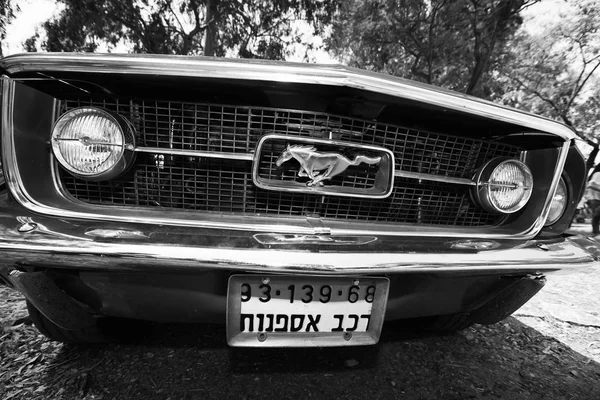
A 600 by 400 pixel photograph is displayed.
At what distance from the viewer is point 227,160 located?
1.31 meters

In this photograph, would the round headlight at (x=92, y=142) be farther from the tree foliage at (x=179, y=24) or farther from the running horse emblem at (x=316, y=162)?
the tree foliage at (x=179, y=24)

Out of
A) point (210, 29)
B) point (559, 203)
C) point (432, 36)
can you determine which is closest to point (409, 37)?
point (432, 36)

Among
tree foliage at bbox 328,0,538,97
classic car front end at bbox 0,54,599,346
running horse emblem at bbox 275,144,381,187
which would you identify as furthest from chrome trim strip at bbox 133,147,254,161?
tree foliage at bbox 328,0,538,97

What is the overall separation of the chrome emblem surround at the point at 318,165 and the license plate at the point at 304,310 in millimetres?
346

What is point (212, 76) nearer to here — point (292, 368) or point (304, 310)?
point (304, 310)

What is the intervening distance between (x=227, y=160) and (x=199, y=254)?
46 centimetres

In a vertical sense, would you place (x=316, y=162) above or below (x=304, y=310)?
above

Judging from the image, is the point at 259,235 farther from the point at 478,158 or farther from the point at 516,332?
the point at 516,332

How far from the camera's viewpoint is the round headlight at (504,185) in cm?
145

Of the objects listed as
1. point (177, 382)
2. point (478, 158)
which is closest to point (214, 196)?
point (177, 382)

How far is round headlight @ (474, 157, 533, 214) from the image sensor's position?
145 centimetres

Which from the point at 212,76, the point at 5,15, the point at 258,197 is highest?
the point at 5,15

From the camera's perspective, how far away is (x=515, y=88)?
1185 centimetres

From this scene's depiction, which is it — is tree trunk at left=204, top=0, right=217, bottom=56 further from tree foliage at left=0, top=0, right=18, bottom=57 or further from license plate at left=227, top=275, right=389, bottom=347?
license plate at left=227, top=275, right=389, bottom=347
